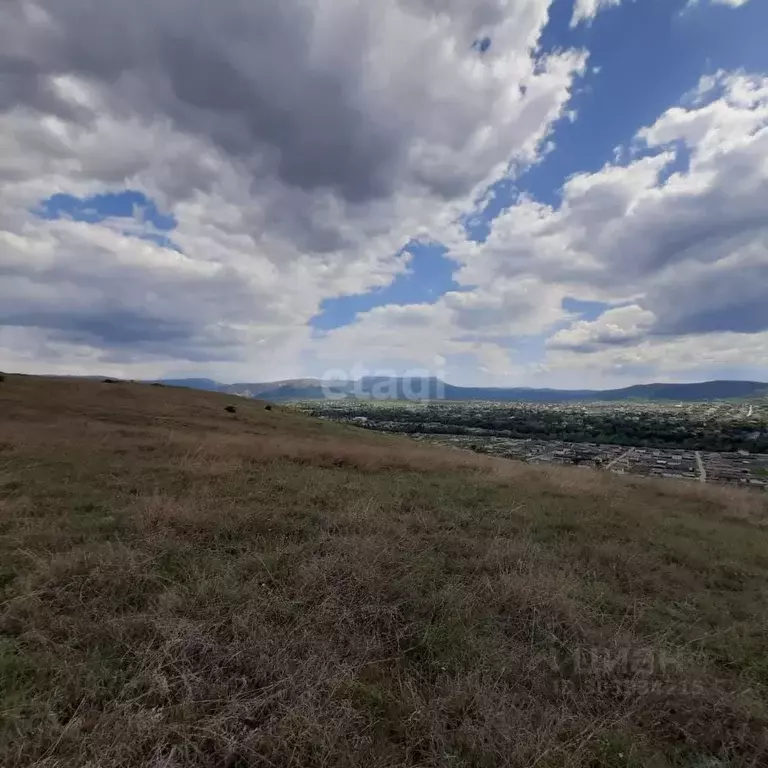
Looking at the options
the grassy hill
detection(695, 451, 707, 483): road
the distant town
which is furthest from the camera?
the distant town

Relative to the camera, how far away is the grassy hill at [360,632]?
9.10 ft

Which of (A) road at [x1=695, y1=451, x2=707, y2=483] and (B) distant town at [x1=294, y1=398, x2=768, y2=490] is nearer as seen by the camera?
(A) road at [x1=695, y1=451, x2=707, y2=483]

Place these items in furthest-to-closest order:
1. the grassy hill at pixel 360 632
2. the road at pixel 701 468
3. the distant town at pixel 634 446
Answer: the distant town at pixel 634 446 < the road at pixel 701 468 < the grassy hill at pixel 360 632

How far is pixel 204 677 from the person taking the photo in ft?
10.5

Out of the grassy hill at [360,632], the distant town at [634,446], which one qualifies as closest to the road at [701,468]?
the distant town at [634,446]

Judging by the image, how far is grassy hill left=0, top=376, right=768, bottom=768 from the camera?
9.10ft

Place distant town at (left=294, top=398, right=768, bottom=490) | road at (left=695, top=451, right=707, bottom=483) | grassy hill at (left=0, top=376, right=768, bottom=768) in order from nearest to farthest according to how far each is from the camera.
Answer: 1. grassy hill at (left=0, top=376, right=768, bottom=768)
2. road at (left=695, top=451, right=707, bottom=483)
3. distant town at (left=294, top=398, right=768, bottom=490)

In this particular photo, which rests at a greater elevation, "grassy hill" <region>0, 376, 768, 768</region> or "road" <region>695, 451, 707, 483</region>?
"grassy hill" <region>0, 376, 768, 768</region>

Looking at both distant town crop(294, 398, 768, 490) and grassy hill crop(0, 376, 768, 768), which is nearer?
grassy hill crop(0, 376, 768, 768)

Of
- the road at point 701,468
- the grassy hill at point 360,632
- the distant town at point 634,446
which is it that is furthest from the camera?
the distant town at point 634,446

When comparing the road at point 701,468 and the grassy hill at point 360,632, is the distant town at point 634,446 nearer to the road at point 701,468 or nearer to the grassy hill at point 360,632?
the road at point 701,468

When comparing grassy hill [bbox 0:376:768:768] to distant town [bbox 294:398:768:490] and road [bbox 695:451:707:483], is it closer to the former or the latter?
distant town [bbox 294:398:768:490]

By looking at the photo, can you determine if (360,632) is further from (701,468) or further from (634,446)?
(634,446)

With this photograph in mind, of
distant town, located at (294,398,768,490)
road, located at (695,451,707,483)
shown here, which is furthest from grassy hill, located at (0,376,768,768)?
road, located at (695,451,707,483)
